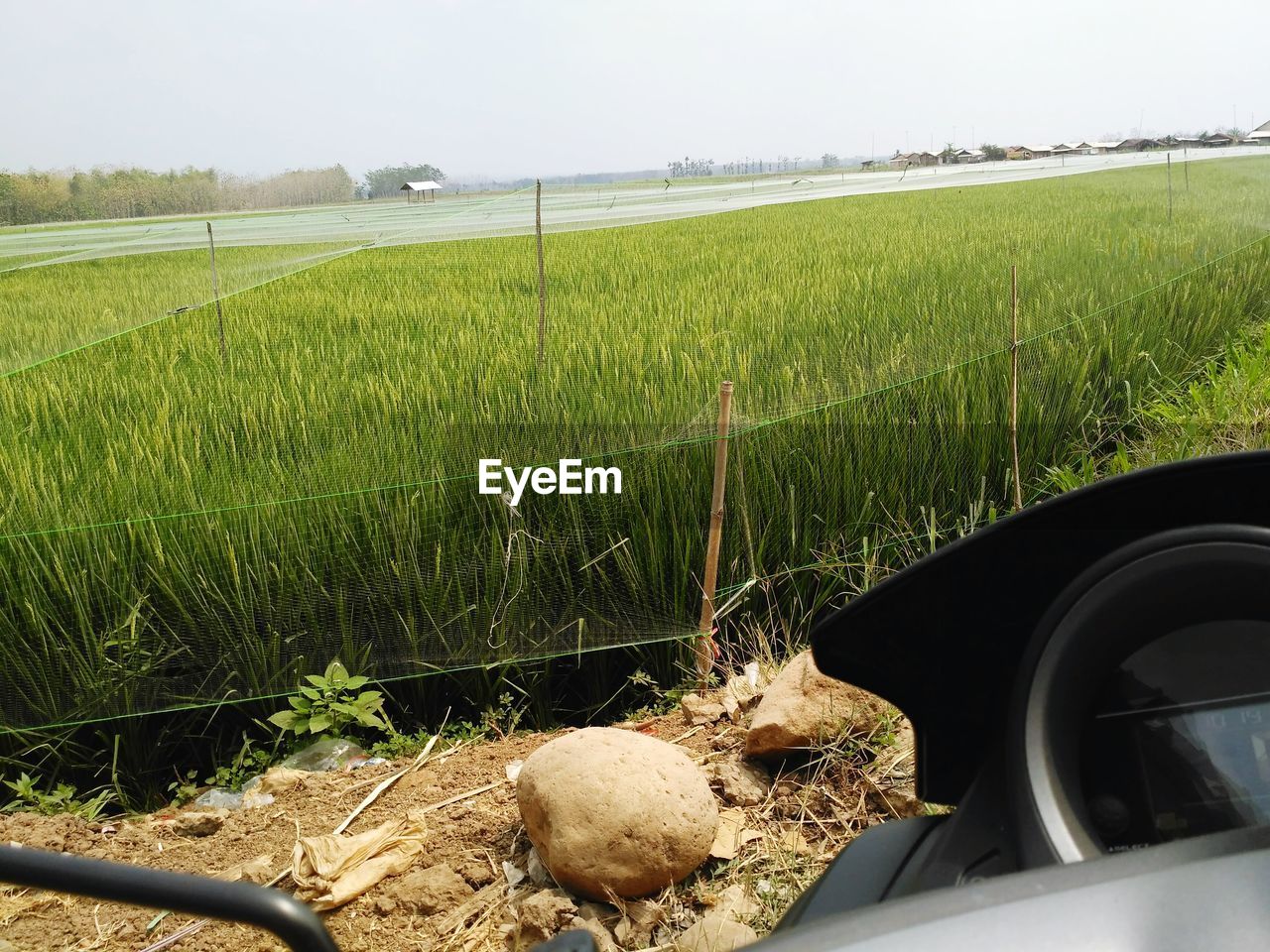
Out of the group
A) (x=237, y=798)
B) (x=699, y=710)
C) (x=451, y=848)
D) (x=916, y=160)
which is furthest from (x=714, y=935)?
(x=916, y=160)

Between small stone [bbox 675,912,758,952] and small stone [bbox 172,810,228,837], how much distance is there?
135cm

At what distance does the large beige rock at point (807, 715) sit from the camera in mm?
2549

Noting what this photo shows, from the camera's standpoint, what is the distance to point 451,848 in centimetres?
246

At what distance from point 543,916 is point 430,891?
320 mm

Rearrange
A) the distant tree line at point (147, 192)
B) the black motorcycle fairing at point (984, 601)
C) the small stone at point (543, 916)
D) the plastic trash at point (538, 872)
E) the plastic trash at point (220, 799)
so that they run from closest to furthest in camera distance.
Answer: the black motorcycle fairing at point (984, 601) → the small stone at point (543, 916) → the plastic trash at point (538, 872) → the plastic trash at point (220, 799) → the distant tree line at point (147, 192)

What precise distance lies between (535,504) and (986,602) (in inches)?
95.8

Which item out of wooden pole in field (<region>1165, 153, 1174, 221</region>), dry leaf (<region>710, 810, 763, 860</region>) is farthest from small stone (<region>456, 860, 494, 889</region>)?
wooden pole in field (<region>1165, 153, 1174, 221</region>)

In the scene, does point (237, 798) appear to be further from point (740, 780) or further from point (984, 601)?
point (984, 601)

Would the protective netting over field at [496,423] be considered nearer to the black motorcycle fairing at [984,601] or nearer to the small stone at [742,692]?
the small stone at [742,692]

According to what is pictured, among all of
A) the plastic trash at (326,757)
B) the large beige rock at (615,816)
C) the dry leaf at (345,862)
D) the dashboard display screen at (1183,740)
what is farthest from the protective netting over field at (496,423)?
the dashboard display screen at (1183,740)

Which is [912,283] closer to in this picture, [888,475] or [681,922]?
[888,475]

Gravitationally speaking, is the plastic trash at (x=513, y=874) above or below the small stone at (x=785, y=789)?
below

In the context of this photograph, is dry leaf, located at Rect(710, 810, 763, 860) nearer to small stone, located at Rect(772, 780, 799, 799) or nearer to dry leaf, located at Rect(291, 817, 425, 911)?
small stone, located at Rect(772, 780, 799, 799)

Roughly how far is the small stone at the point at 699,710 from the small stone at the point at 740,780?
287mm
